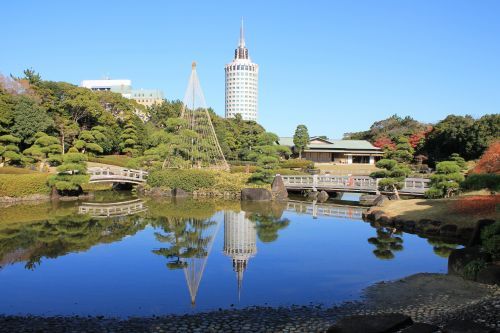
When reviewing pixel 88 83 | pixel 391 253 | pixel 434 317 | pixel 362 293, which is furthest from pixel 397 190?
pixel 88 83

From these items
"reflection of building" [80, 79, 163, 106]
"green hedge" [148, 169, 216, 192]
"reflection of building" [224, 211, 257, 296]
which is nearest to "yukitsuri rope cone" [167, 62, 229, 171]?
"green hedge" [148, 169, 216, 192]

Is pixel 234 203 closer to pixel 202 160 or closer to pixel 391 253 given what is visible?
pixel 202 160

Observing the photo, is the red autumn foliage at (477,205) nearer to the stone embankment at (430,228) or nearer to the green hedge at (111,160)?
the stone embankment at (430,228)

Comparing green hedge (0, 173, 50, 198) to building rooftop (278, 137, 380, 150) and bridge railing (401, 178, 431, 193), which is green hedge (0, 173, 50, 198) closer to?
bridge railing (401, 178, 431, 193)

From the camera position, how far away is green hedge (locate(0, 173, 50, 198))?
25688 mm

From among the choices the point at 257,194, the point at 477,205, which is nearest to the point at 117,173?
the point at 257,194

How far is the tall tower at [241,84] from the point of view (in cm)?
13562

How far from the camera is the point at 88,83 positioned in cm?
12900

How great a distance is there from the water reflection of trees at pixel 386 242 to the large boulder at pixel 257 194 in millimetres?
10998

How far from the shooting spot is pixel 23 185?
86.4ft

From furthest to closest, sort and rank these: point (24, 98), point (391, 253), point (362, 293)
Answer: point (24, 98), point (391, 253), point (362, 293)

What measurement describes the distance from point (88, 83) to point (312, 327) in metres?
133

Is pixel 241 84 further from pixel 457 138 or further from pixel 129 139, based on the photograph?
pixel 457 138

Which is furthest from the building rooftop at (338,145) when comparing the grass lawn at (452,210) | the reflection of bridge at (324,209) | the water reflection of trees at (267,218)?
the grass lawn at (452,210)
